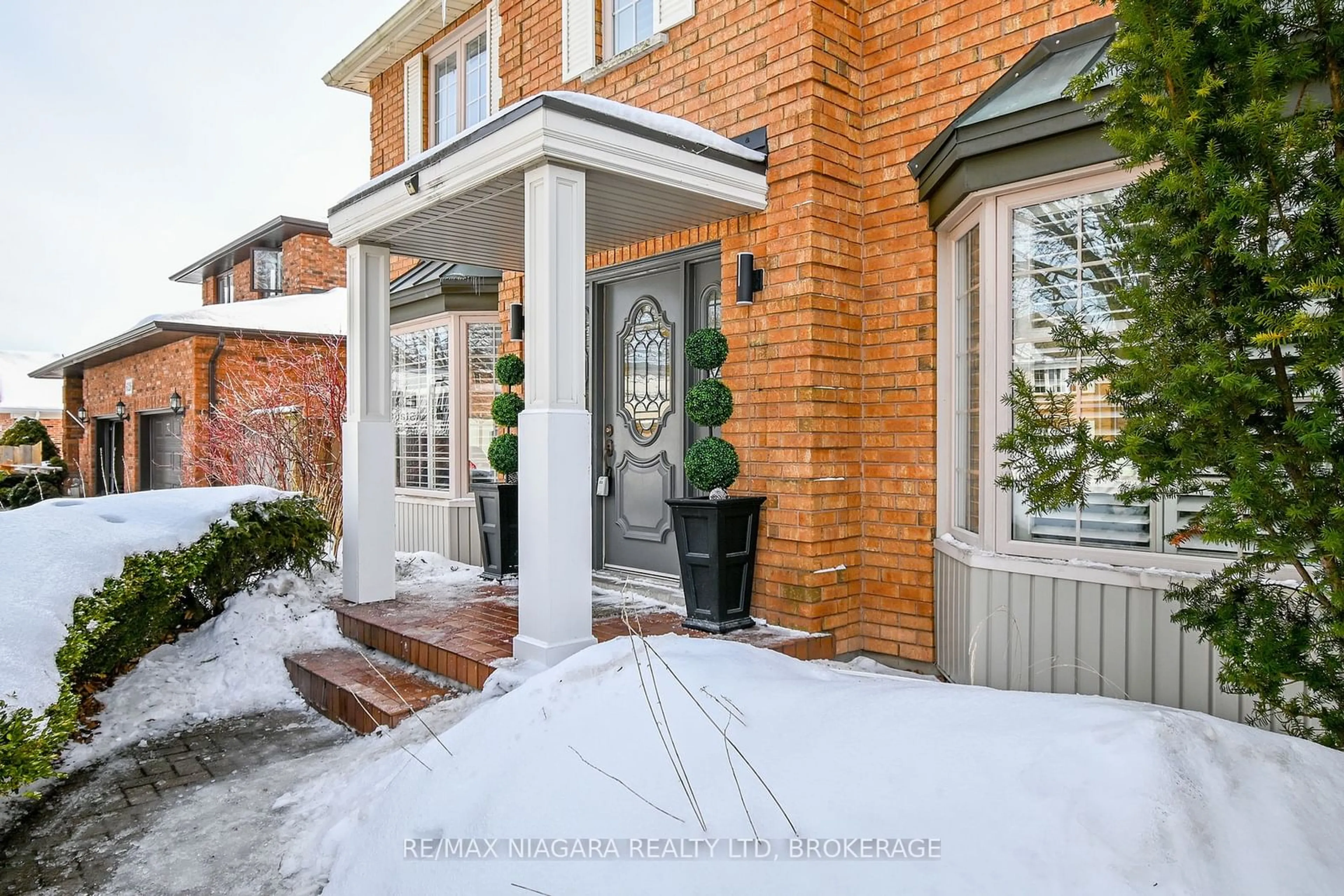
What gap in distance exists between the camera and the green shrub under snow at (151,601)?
298 centimetres

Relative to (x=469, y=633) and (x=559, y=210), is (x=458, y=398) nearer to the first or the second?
(x=469, y=633)

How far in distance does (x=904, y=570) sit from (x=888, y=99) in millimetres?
2734

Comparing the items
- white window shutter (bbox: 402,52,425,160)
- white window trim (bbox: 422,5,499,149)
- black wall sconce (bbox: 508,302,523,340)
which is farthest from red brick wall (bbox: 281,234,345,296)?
black wall sconce (bbox: 508,302,523,340)

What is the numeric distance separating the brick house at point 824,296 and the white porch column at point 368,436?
0.07 ft

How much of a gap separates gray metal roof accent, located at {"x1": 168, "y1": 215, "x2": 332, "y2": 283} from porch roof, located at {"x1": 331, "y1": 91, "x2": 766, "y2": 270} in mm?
11060

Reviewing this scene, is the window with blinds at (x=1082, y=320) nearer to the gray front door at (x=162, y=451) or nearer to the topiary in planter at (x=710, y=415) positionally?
the topiary in planter at (x=710, y=415)

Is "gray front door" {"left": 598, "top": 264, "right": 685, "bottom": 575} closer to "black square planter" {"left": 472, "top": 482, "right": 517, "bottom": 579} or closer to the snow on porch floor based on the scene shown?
the snow on porch floor

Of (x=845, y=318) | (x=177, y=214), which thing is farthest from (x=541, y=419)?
(x=177, y=214)

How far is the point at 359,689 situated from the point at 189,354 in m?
9.98

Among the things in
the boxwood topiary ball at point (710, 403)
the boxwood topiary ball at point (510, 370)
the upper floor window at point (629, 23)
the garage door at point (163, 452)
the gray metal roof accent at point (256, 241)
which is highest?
the gray metal roof accent at point (256, 241)

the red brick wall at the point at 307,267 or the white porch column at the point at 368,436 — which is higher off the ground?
the red brick wall at the point at 307,267

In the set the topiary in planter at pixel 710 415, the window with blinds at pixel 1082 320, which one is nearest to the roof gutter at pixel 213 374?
the topiary in planter at pixel 710 415

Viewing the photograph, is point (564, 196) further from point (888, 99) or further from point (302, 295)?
point (302, 295)

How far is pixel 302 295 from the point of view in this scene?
575 inches
